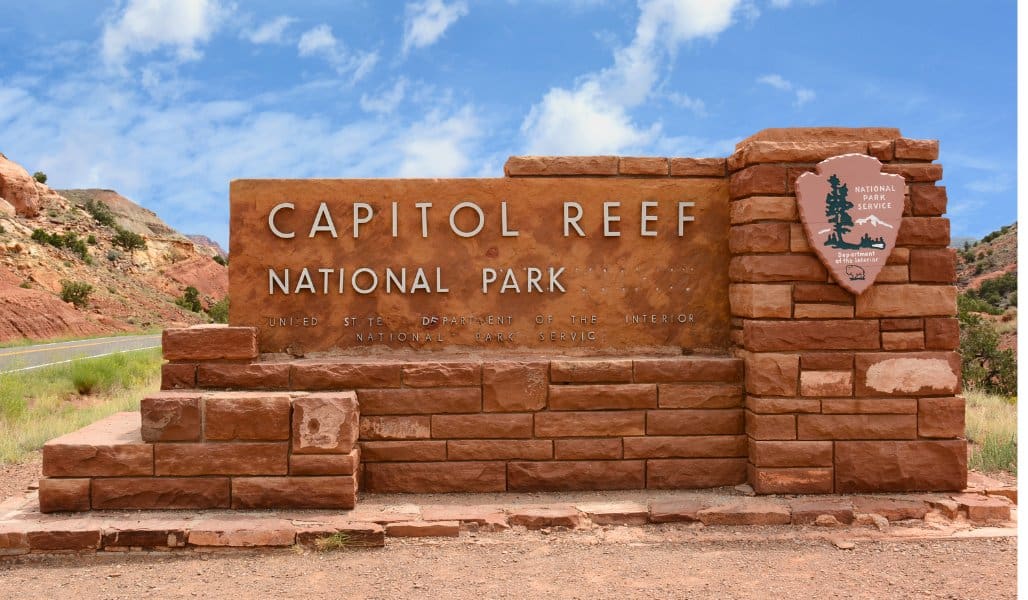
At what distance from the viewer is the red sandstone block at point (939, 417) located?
19.3 feet

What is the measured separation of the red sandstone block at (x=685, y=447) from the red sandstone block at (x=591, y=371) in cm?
51

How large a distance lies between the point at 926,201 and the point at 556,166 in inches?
114

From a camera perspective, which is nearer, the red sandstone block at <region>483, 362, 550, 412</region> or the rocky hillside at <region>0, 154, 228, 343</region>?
the red sandstone block at <region>483, 362, 550, 412</region>

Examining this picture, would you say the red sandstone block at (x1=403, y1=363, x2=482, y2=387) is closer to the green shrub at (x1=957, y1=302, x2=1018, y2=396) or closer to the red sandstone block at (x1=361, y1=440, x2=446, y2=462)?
the red sandstone block at (x1=361, y1=440, x2=446, y2=462)

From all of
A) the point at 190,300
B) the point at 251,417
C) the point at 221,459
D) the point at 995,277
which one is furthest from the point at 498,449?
the point at 190,300

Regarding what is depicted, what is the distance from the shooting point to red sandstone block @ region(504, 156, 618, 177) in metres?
6.24

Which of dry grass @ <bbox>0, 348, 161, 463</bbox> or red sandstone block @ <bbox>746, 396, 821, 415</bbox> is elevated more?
red sandstone block @ <bbox>746, 396, 821, 415</bbox>

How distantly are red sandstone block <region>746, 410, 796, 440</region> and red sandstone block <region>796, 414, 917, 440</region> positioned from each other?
67mm

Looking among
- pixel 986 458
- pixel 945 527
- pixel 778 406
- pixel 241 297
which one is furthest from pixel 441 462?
pixel 986 458

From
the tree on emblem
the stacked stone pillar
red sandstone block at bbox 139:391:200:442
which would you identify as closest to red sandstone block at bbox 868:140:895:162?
the stacked stone pillar

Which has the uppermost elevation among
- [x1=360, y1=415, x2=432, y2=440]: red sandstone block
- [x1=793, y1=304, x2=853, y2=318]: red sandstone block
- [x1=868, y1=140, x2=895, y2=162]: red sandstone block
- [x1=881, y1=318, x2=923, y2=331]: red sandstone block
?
[x1=868, y1=140, x2=895, y2=162]: red sandstone block

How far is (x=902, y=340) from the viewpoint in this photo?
19.2 ft

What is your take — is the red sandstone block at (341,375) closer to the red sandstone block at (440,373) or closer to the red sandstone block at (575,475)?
the red sandstone block at (440,373)

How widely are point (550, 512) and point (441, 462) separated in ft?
3.29
